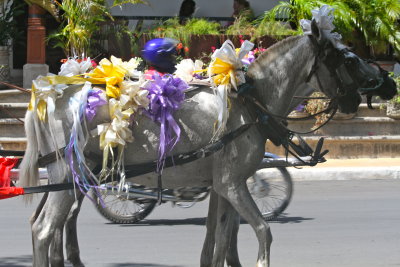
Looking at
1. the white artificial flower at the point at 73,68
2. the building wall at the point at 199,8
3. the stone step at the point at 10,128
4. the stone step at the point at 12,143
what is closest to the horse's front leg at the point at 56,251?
the white artificial flower at the point at 73,68

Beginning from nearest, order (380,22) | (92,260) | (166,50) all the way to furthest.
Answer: (166,50) < (92,260) < (380,22)

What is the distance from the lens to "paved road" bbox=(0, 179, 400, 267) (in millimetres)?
8453

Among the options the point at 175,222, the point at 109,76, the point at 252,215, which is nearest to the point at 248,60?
the point at 109,76

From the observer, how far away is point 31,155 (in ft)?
22.4

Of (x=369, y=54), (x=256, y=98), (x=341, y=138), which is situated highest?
(x=256, y=98)

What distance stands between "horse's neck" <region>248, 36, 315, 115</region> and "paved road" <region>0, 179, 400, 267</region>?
6.72 feet

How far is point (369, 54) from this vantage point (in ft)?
59.9

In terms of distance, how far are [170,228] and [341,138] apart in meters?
6.75

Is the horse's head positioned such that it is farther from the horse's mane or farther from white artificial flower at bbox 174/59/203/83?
white artificial flower at bbox 174/59/203/83

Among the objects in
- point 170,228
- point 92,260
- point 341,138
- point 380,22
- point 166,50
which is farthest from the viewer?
point 380,22

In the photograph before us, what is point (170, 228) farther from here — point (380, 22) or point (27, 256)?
point (380, 22)

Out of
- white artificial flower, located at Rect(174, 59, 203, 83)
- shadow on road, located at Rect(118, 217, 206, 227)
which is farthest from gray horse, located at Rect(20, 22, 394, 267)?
shadow on road, located at Rect(118, 217, 206, 227)

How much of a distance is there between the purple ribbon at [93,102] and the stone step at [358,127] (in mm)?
9664

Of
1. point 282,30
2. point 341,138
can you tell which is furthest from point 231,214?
point 282,30
